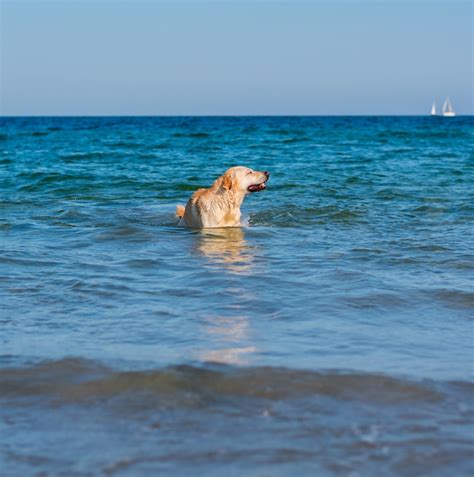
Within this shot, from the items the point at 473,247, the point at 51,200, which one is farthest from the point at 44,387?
the point at 51,200

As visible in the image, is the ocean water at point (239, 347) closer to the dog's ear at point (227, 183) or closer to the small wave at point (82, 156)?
the dog's ear at point (227, 183)

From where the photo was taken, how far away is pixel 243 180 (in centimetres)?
1055

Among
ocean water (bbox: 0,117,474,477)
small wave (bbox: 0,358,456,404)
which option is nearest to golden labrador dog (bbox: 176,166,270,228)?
ocean water (bbox: 0,117,474,477)

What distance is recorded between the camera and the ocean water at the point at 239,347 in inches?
129

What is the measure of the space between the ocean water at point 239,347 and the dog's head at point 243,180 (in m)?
0.52

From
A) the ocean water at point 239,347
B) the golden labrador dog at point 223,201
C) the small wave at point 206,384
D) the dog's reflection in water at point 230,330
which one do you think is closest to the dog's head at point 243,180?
the golden labrador dog at point 223,201

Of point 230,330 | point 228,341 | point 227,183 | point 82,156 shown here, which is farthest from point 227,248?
point 82,156

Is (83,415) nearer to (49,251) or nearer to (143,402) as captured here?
(143,402)

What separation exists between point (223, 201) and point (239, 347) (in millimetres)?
5925

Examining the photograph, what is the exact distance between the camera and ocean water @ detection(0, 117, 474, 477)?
3.27 m

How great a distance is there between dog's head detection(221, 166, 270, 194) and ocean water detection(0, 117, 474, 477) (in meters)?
0.52

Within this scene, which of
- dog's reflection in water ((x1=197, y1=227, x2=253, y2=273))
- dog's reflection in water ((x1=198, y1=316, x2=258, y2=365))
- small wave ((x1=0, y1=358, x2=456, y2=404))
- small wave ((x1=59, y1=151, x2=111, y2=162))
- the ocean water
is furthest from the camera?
small wave ((x1=59, y1=151, x2=111, y2=162))

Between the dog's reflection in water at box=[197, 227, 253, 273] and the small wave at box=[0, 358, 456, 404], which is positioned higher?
the dog's reflection in water at box=[197, 227, 253, 273]

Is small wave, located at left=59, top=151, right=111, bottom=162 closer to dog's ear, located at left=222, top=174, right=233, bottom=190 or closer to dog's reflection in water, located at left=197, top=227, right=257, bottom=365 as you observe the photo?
dog's ear, located at left=222, top=174, right=233, bottom=190
